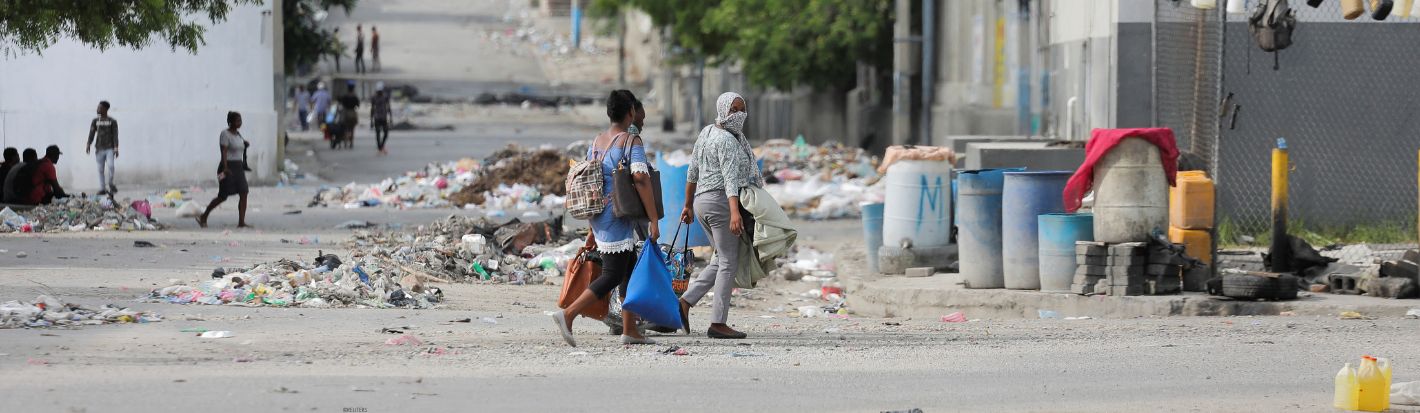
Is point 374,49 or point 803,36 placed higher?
point 374,49

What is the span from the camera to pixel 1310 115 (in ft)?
53.5

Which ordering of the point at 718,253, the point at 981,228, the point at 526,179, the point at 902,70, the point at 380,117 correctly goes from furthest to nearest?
the point at 380,117 → the point at 902,70 → the point at 526,179 → the point at 981,228 → the point at 718,253

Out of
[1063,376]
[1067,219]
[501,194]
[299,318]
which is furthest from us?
[501,194]

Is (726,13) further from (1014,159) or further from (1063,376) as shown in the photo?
(1063,376)

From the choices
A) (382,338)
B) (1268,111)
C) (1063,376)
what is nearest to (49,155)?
(382,338)

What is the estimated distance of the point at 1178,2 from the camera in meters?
15.7

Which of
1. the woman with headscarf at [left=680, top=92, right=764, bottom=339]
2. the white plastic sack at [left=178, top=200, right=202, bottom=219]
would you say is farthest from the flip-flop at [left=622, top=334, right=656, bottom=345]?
the white plastic sack at [left=178, top=200, right=202, bottom=219]

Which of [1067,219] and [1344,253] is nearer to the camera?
[1067,219]

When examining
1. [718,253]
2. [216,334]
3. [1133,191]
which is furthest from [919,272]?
[216,334]

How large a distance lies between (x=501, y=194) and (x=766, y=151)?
7.86 metres

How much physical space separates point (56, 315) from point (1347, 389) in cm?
672

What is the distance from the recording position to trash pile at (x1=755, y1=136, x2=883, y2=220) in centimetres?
2305

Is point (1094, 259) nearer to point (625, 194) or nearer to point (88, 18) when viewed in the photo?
point (625, 194)

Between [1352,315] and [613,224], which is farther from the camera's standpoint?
[1352,315]
